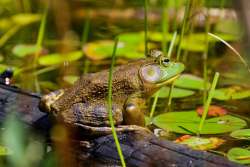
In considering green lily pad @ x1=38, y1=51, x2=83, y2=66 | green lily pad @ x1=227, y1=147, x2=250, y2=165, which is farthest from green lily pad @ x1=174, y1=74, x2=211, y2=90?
green lily pad @ x1=227, y1=147, x2=250, y2=165

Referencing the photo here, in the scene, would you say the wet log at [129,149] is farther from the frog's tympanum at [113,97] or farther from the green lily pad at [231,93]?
the green lily pad at [231,93]

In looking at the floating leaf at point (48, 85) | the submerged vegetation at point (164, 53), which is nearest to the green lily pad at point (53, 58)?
the submerged vegetation at point (164, 53)

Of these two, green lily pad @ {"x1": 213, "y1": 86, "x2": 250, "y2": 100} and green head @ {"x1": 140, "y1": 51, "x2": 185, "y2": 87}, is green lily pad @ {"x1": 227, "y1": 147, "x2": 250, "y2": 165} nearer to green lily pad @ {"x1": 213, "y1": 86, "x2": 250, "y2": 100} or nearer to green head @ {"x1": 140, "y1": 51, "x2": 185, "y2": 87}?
green head @ {"x1": 140, "y1": 51, "x2": 185, "y2": 87}

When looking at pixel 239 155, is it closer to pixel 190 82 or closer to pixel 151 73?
pixel 151 73

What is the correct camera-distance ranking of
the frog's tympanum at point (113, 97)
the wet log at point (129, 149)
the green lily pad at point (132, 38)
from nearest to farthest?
the wet log at point (129, 149)
the frog's tympanum at point (113, 97)
the green lily pad at point (132, 38)

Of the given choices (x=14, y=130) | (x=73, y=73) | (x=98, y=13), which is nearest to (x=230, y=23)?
(x=98, y=13)

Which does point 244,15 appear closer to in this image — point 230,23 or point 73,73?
point 73,73
